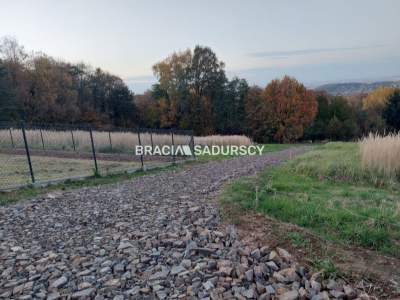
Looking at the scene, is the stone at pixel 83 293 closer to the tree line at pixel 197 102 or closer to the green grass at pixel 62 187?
the green grass at pixel 62 187

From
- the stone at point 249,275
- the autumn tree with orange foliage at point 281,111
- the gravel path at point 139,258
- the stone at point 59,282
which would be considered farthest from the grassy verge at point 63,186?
the autumn tree with orange foliage at point 281,111

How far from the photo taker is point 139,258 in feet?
8.73

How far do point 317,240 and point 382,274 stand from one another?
616 mm

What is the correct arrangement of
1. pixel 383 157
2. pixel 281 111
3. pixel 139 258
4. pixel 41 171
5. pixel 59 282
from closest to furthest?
pixel 59 282, pixel 139 258, pixel 383 157, pixel 41 171, pixel 281 111

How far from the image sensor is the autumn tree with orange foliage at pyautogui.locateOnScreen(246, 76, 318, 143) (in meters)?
30.9

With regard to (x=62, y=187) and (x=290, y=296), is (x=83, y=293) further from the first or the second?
(x=62, y=187)

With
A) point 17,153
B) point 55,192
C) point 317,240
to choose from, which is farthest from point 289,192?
point 17,153

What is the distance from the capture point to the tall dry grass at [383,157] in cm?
625

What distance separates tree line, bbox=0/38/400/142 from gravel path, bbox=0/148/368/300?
88.9 ft

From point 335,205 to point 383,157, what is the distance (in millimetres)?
3759

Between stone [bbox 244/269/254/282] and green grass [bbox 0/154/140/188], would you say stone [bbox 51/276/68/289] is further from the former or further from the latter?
green grass [bbox 0/154/140/188]

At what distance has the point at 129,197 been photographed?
504cm

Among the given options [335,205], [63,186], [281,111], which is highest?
[281,111]

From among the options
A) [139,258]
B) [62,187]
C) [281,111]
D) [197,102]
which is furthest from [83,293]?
[281,111]
